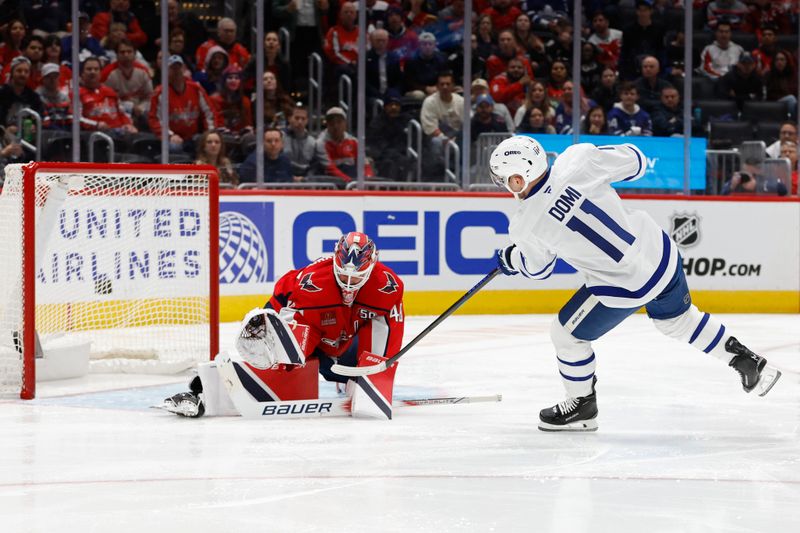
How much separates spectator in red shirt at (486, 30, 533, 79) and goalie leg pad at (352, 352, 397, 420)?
4.62 m

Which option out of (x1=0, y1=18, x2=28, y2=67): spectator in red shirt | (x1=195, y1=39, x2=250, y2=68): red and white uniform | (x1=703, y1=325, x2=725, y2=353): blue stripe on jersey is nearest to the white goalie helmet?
(x1=703, y1=325, x2=725, y2=353): blue stripe on jersey

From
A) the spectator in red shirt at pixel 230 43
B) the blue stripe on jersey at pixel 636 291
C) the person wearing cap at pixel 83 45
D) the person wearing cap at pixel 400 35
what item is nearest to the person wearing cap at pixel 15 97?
the person wearing cap at pixel 83 45

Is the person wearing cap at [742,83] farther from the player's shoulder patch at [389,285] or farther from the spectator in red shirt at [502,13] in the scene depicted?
the player's shoulder patch at [389,285]

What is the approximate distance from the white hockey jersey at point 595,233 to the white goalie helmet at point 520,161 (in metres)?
0.06

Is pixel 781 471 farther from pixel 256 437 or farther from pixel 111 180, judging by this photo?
pixel 111 180

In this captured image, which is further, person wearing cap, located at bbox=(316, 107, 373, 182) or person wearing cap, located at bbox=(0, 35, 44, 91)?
person wearing cap, located at bbox=(316, 107, 373, 182)

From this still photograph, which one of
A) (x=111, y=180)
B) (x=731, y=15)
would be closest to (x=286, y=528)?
(x=111, y=180)

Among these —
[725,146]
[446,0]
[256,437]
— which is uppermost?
[446,0]

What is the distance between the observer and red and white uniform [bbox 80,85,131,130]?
744 cm

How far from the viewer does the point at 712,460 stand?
11.7 feet

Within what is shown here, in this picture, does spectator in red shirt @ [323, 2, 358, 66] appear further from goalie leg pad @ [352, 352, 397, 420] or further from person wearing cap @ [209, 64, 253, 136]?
goalie leg pad @ [352, 352, 397, 420]

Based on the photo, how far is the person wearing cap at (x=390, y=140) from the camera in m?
8.18

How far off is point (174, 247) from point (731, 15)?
549cm

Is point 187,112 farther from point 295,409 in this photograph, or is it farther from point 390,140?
point 295,409
